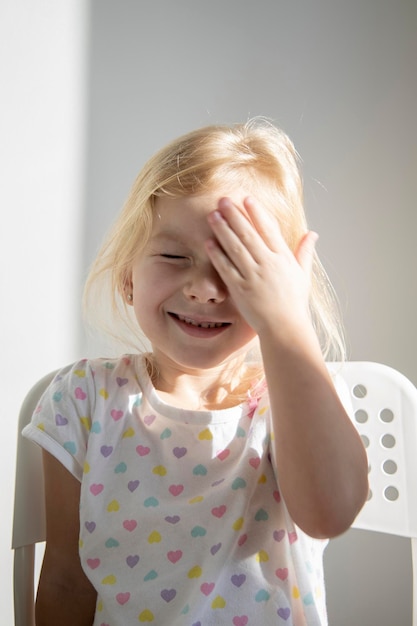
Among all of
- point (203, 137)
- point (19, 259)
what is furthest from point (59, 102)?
point (203, 137)

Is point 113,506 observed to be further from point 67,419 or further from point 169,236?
point 169,236

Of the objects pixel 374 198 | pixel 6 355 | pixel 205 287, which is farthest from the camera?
pixel 374 198

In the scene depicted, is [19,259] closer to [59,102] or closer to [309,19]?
[59,102]

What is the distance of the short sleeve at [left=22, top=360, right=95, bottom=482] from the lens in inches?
28.6

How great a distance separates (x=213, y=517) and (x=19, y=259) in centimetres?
46

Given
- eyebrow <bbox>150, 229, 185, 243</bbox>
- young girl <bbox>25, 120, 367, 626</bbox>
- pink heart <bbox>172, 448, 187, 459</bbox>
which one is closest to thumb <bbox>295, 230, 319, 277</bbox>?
young girl <bbox>25, 120, 367, 626</bbox>

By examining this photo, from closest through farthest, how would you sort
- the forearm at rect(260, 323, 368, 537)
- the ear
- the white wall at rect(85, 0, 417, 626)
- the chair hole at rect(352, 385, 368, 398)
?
1. the forearm at rect(260, 323, 368, 537)
2. the ear
3. the chair hole at rect(352, 385, 368, 398)
4. the white wall at rect(85, 0, 417, 626)

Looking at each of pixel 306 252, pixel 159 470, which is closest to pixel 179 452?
pixel 159 470

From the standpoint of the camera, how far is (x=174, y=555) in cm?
70

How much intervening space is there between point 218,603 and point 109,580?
0.11m

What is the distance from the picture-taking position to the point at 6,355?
96 cm

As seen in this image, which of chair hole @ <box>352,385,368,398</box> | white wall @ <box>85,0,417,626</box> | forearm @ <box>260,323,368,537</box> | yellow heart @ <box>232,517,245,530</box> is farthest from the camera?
white wall @ <box>85,0,417,626</box>

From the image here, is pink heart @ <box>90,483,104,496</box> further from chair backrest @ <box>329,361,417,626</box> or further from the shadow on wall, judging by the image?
the shadow on wall

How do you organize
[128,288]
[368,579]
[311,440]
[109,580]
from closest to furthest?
[311,440] → [109,580] → [128,288] → [368,579]
